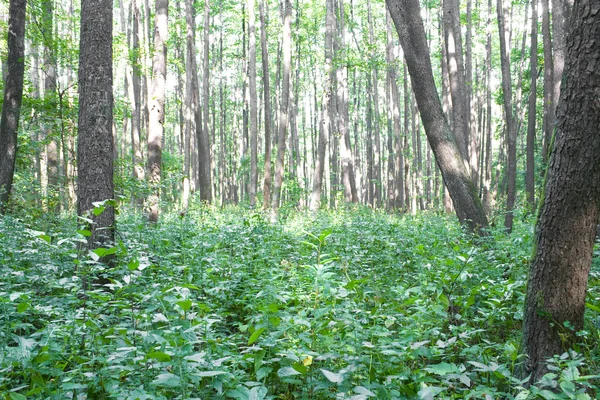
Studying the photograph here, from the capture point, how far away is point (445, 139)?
6.92m

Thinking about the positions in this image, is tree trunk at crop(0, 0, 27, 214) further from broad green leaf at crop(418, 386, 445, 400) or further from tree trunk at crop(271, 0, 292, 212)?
broad green leaf at crop(418, 386, 445, 400)

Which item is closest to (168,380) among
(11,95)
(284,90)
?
(11,95)

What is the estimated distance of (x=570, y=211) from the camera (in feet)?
9.09

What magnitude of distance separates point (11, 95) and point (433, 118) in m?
8.41

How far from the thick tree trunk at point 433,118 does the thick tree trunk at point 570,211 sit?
13.3ft

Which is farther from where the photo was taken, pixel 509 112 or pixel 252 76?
pixel 252 76

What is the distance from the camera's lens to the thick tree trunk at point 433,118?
6.89m

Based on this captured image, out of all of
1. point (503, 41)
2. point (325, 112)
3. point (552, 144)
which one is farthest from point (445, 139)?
point (325, 112)

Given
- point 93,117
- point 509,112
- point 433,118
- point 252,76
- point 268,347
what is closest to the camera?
point 268,347

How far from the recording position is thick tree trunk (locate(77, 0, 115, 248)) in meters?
5.56

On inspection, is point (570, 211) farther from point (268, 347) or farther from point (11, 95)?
point (11, 95)

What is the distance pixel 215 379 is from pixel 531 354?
2.00 m

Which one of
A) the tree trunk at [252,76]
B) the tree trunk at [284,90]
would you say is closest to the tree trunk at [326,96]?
the tree trunk at [284,90]

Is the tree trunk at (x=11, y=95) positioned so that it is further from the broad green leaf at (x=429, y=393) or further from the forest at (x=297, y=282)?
the broad green leaf at (x=429, y=393)
